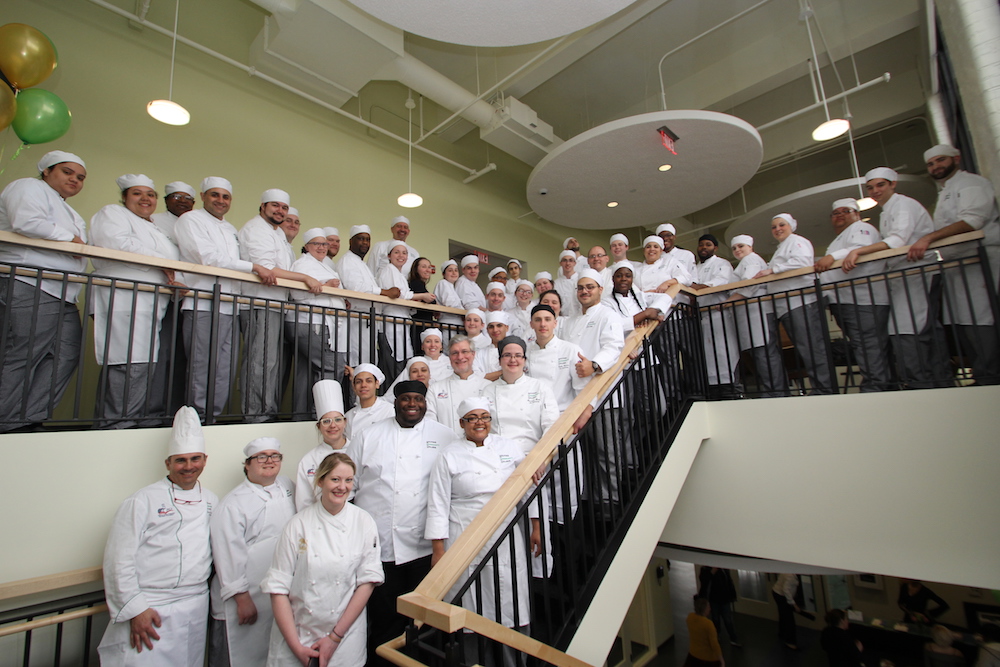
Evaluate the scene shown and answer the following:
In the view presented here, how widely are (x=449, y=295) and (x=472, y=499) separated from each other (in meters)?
3.75

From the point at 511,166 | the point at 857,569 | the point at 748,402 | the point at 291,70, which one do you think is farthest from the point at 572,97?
the point at 857,569

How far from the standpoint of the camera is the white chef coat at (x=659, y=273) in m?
5.62

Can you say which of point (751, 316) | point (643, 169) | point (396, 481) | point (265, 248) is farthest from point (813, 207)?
point (396, 481)

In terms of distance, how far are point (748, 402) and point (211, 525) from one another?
386 centimetres

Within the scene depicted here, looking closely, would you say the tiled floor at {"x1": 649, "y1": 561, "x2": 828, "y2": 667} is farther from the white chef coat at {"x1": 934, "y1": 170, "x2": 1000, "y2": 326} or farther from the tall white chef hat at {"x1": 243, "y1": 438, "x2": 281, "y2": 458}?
the tall white chef hat at {"x1": 243, "y1": 438, "x2": 281, "y2": 458}

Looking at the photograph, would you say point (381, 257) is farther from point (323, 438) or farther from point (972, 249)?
point (972, 249)

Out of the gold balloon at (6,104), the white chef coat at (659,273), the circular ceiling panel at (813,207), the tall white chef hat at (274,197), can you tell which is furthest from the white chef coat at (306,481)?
the circular ceiling panel at (813,207)

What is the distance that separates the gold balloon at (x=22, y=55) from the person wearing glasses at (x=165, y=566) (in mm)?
2694

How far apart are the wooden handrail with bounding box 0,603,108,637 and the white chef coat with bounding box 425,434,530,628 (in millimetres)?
1686

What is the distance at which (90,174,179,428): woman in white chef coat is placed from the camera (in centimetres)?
299

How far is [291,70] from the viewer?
244 inches

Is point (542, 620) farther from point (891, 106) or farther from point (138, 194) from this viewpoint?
point (891, 106)

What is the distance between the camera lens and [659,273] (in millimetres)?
5656

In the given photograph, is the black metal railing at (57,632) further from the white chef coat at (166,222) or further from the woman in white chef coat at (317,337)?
the white chef coat at (166,222)
